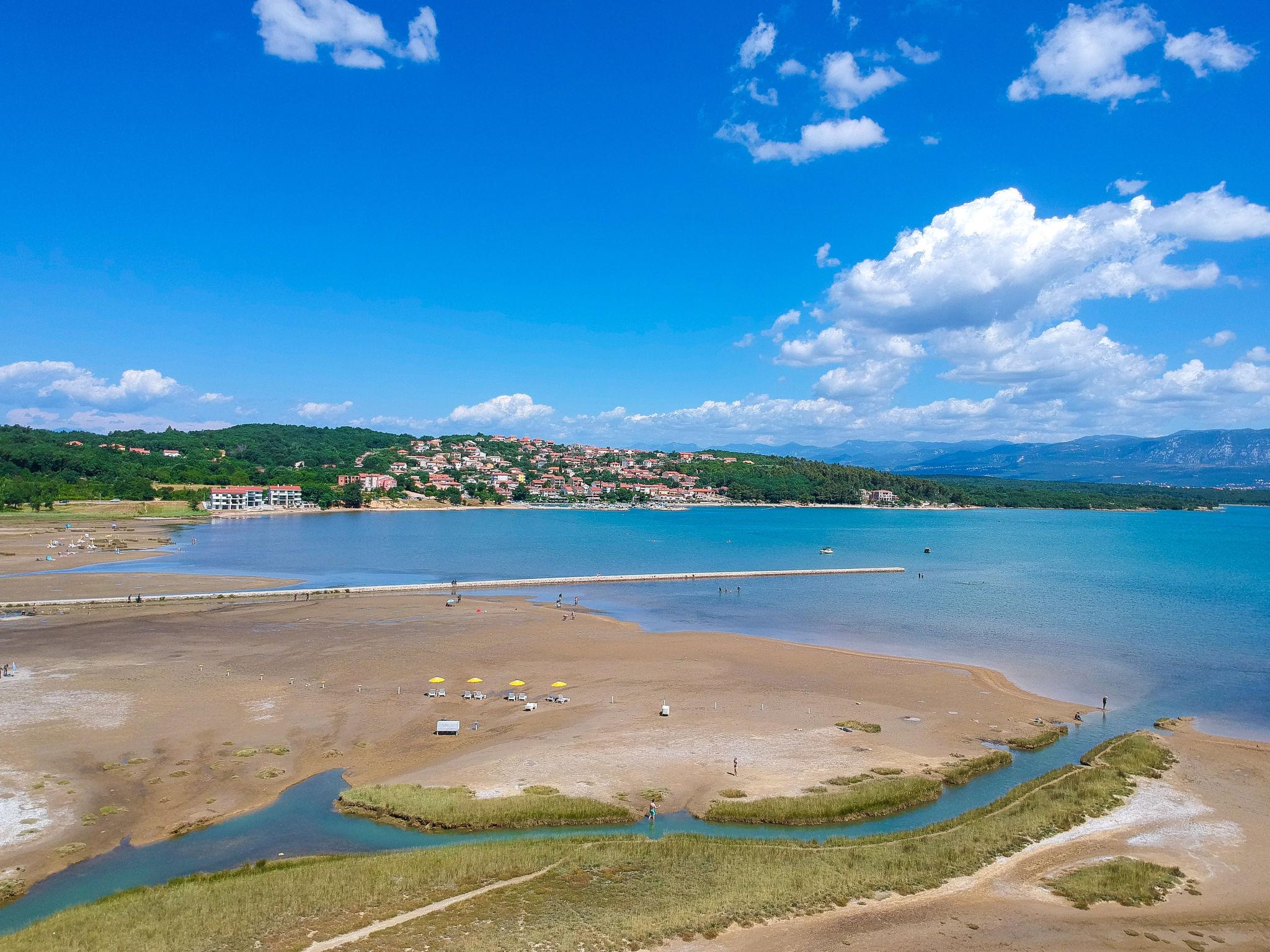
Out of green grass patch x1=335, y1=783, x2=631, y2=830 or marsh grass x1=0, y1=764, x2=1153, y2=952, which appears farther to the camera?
green grass patch x1=335, y1=783, x2=631, y2=830

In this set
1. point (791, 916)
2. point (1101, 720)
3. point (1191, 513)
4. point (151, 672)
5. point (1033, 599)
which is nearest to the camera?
point (791, 916)

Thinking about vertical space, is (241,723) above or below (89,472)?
below

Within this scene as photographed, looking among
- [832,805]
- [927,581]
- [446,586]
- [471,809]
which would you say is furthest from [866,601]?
[471,809]

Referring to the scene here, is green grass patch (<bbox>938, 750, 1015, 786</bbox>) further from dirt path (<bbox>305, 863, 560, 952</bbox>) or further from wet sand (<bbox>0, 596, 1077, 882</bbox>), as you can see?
dirt path (<bbox>305, 863, 560, 952</bbox>)

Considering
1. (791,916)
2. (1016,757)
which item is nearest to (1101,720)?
(1016,757)

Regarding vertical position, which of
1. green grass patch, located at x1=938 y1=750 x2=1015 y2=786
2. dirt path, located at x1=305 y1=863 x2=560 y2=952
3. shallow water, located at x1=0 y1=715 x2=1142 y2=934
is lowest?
shallow water, located at x1=0 y1=715 x2=1142 y2=934

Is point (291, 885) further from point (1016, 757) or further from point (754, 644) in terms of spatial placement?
point (754, 644)

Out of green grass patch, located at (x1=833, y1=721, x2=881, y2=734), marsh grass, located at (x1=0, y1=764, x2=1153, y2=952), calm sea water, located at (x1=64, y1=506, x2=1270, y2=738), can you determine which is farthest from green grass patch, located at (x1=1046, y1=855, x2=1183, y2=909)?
calm sea water, located at (x1=64, y1=506, x2=1270, y2=738)

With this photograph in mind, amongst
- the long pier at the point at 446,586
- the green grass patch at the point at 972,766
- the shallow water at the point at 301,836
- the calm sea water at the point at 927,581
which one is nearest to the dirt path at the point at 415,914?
the shallow water at the point at 301,836
